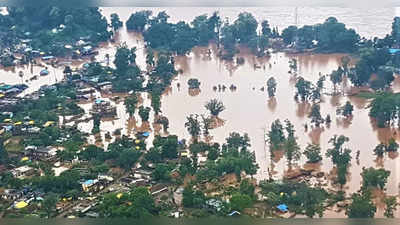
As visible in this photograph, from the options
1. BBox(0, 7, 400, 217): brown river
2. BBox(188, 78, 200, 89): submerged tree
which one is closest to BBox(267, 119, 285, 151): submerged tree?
BBox(0, 7, 400, 217): brown river

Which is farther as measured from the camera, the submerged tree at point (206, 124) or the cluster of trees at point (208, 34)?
the cluster of trees at point (208, 34)

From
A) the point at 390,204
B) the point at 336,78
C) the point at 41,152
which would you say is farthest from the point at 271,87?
the point at 390,204

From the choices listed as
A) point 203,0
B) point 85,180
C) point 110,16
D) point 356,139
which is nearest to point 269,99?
point 356,139

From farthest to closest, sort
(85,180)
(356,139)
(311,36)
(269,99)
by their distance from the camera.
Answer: (311,36) → (269,99) → (356,139) → (85,180)

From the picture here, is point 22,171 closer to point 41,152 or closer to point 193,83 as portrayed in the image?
point 41,152

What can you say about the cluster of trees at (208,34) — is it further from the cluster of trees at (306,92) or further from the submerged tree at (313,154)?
the submerged tree at (313,154)

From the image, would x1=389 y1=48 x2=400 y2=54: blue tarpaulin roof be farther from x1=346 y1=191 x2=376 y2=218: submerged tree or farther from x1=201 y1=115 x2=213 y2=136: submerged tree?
x1=346 y1=191 x2=376 y2=218: submerged tree

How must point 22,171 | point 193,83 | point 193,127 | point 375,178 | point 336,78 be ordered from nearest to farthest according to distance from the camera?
point 375,178 < point 22,171 < point 193,127 < point 336,78 < point 193,83

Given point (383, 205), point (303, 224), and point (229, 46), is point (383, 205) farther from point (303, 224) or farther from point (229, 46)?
point (229, 46)

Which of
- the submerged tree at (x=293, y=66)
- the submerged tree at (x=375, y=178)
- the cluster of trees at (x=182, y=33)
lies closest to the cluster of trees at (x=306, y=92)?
the submerged tree at (x=293, y=66)
